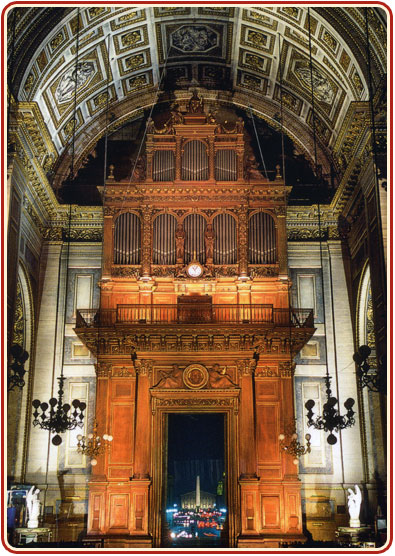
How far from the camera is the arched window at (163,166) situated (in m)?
19.5

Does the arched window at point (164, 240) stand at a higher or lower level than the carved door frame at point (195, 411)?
higher

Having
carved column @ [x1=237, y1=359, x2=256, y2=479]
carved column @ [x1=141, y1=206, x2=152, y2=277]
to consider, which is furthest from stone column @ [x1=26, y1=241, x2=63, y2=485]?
carved column @ [x1=237, y1=359, x2=256, y2=479]

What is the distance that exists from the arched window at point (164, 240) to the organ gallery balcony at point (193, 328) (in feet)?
4.71

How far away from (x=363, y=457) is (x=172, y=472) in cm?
543

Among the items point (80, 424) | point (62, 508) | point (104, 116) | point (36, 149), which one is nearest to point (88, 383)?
point (80, 424)

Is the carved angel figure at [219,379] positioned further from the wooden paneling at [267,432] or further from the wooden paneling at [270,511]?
the wooden paneling at [270,511]

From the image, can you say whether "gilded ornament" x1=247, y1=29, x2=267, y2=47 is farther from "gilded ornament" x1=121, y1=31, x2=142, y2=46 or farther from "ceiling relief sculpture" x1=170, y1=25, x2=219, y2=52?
"gilded ornament" x1=121, y1=31, x2=142, y2=46

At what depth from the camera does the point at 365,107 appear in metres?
15.6

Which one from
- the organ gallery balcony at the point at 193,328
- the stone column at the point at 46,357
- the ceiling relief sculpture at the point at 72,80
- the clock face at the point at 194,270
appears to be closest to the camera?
the organ gallery balcony at the point at 193,328

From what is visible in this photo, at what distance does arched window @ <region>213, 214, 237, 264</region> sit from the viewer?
742 inches

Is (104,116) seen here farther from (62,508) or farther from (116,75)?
(62,508)

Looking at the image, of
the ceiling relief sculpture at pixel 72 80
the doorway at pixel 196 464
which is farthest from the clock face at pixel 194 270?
the ceiling relief sculpture at pixel 72 80

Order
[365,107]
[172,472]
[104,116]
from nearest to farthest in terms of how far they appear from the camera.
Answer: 1. [365,107]
2. [172,472]
3. [104,116]

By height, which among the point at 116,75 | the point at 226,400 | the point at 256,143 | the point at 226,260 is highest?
the point at 116,75
